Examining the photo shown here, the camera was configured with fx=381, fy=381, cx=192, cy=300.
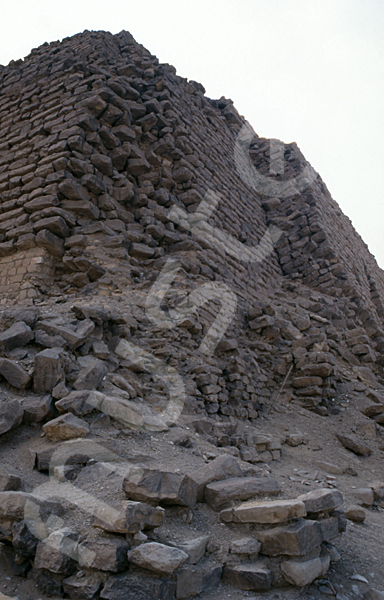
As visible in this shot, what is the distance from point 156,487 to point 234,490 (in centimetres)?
54

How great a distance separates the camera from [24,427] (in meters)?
2.54

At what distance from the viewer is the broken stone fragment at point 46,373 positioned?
2.78 metres

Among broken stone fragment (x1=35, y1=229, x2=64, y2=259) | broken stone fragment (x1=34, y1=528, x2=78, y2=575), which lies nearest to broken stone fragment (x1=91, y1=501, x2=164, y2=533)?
broken stone fragment (x1=34, y1=528, x2=78, y2=575)

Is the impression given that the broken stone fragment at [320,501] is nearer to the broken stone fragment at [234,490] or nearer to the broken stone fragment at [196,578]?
the broken stone fragment at [234,490]

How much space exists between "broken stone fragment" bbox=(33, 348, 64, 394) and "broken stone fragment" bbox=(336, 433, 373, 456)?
3566 millimetres

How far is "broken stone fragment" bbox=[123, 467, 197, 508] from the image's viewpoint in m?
1.90

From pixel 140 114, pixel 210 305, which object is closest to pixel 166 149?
pixel 140 114

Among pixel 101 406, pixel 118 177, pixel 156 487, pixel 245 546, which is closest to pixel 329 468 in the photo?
pixel 245 546

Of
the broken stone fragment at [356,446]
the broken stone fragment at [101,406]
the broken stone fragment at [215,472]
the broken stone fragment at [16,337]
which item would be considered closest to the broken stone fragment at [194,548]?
the broken stone fragment at [215,472]

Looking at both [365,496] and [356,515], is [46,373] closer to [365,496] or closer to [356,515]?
[356,515]

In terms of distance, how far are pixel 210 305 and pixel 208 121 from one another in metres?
6.04

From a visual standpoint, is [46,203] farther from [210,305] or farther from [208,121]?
[208,121]

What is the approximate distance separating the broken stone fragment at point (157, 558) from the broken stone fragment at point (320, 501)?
79cm

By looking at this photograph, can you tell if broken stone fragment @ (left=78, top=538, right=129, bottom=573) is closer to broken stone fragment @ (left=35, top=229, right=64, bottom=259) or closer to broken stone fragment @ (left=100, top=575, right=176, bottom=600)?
broken stone fragment @ (left=100, top=575, right=176, bottom=600)
